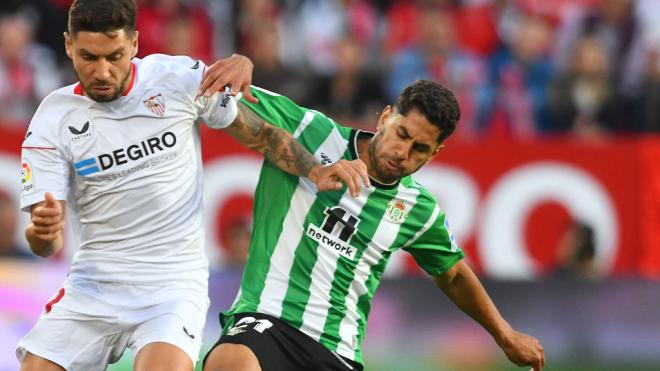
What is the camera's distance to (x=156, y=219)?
5.89m

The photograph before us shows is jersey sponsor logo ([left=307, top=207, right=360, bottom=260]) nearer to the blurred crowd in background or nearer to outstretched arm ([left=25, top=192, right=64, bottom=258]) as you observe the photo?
outstretched arm ([left=25, top=192, right=64, bottom=258])

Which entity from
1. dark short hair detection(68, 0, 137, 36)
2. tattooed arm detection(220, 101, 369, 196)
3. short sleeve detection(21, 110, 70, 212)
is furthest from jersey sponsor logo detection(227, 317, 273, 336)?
dark short hair detection(68, 0, 137, 36)

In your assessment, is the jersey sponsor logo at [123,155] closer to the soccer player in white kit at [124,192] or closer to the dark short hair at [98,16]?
the soccer player in white kit at [124,192]

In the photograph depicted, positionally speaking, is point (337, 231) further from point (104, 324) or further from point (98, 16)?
point (98, 16)

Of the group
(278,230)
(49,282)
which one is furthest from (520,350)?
(49,282)

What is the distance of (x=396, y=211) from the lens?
6344 millimetres

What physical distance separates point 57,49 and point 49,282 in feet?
12.7

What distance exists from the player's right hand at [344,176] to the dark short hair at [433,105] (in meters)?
0.47

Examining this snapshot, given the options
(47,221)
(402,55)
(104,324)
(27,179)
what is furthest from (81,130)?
A: (402,55)

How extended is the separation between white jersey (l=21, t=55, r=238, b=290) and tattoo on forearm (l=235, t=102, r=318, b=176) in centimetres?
17

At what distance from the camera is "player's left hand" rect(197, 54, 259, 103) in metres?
5.76

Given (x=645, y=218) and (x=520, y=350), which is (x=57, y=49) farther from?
(x=520, y=350)

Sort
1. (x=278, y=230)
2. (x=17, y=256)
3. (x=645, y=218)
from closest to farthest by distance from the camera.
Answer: (x=278, y=230)
(x=17, y=256)
(x=645, y=218)

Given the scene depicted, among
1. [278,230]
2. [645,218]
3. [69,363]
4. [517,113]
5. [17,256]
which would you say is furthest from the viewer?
[517,113]
